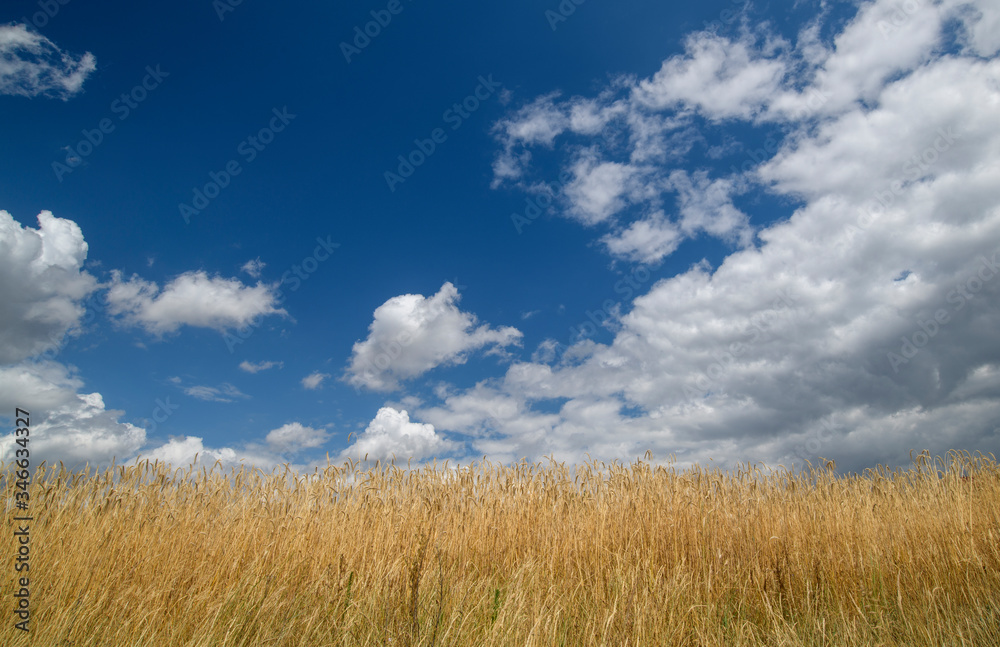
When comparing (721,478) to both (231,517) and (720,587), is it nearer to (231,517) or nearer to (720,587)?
(720,587)

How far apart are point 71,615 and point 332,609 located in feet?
7.97

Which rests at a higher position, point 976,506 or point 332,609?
point 976,506

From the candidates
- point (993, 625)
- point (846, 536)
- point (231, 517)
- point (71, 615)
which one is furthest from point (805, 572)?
point (71, 615)

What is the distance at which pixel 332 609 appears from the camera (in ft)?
17.5

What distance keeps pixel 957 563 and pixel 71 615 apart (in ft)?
35.2

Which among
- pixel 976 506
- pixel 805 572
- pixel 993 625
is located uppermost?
pixel 976 506

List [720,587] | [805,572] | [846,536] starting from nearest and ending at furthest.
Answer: [720,587] < [805,572] < [846,536]

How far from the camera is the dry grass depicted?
15.5 feet

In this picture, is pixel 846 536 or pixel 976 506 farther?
pixel 976 506

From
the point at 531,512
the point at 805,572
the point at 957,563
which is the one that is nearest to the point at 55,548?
the point at 531,512

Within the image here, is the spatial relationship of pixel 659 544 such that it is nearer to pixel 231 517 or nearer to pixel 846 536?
pixel 846 536

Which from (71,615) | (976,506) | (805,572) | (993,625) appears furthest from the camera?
(976,506)

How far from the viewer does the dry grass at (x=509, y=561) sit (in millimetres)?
4730

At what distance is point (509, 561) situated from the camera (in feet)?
22.5
